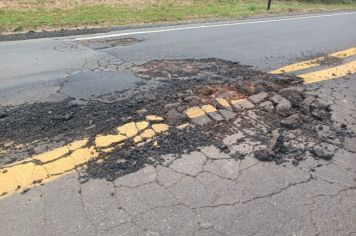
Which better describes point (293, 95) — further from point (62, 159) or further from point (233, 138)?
point (62, 159)

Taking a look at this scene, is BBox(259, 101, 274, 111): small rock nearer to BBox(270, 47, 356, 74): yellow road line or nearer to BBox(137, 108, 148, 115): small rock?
BBox(137, 108, 148, 115): small rock

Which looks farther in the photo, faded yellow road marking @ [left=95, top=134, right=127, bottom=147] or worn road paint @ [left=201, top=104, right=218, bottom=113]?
worn road paint @ [left=201, top=104, right=218, bottom=113]

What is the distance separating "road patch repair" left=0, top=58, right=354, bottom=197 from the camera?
11.2ft

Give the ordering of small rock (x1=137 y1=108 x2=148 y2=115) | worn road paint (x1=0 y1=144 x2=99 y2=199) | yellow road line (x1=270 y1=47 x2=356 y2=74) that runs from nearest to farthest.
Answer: worn road paint (x1=0 y1=144 x2=99 y2=199) < small rock (x1=137 y1=108 x2=148 y2=115) < yellow road line (x1=270 y1=47 x2=356 y2=74)

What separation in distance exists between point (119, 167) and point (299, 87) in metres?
3.23

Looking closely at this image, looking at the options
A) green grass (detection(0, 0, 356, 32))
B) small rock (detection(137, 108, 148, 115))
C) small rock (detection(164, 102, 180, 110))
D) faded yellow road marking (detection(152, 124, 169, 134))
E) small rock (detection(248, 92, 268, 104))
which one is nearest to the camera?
faded yellow road marking (detection(152, 124, 169, 134))

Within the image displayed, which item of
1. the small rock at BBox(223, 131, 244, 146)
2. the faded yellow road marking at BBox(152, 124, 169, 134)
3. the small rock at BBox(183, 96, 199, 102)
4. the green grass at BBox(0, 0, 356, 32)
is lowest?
the small rock at BBox(223, 131, 244, 146)

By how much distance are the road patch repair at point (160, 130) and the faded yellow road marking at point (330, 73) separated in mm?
821

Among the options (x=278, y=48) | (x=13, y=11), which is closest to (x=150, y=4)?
(x=13, y=11)

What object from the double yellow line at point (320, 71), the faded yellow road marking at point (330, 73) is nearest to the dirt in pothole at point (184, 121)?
the faded yellow road marking at point (330, 73)

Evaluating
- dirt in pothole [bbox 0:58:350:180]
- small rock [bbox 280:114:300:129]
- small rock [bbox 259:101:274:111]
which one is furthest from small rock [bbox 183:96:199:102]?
small rock [bbox 280:114:300:129]

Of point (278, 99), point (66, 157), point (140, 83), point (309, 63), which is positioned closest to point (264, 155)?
point (278, 99)

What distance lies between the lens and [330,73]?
244 inches

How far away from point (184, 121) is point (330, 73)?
334cm
